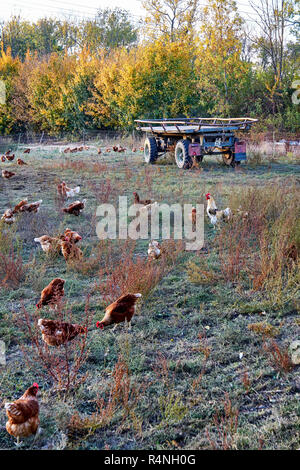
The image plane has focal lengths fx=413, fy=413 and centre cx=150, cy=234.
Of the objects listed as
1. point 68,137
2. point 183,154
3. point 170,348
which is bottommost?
point 170,348

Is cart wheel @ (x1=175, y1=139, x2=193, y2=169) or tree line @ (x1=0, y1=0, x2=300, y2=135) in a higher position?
tree line @ (x1=0, y1=0, x2=300, y2=135)

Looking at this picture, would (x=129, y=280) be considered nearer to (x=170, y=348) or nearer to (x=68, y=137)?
(x=170, y=348)

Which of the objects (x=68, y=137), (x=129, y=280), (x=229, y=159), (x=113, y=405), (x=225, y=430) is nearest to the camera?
(x=225, y=430)

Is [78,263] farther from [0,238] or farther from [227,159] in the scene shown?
[227,159]

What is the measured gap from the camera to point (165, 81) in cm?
1911

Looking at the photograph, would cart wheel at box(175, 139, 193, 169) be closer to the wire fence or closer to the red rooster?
the red rooster

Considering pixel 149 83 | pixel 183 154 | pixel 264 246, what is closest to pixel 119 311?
pixel 264 246

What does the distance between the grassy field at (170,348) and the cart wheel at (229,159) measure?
5296mm

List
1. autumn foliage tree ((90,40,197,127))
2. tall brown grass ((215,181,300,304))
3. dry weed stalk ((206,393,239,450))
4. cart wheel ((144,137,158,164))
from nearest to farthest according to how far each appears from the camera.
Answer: dry weed stalk ((206,393,239,450)), tall brown grass ((215,181,300,304)), cart wheel ((144,137,158,164)), autumn foliage tree ((90,40,197,127))

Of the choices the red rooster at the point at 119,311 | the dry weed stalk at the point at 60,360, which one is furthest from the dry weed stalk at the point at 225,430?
the red rooster at the point at 119,311

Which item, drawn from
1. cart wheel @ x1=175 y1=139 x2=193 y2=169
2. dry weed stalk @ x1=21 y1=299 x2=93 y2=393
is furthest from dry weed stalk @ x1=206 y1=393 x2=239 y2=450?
cart wheel @ x1=175 y1=139 x2=193 y2=169

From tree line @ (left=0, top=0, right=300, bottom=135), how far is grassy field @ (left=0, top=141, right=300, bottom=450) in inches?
560

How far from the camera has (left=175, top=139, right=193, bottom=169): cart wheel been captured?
1059cm

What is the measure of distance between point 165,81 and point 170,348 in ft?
58.7
